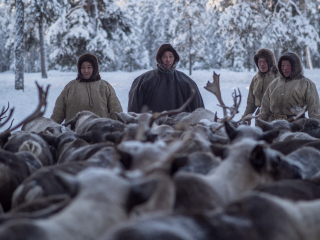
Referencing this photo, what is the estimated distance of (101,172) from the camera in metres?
1.76

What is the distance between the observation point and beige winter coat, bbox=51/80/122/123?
21.0 feet

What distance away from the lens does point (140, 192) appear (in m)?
1.67

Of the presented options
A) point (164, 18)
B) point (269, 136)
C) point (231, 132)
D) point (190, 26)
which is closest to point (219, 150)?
point (231, 132)

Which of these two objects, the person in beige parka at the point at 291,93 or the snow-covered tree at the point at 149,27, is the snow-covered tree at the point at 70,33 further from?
the snow-covered tree at the point at 149,27

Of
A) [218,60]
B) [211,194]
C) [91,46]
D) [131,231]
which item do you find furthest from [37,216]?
[218,60]

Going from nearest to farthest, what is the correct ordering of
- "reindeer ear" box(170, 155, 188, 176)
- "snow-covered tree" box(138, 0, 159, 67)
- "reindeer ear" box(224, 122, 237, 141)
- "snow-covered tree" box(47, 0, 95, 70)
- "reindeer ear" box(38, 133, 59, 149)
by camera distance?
"reindeer ear" box(170, 155, 188, 176) < "reindeer ear" box(224, 122, 237, 141) < "reindeer ear" box(38, 133, 59, 149) < "snow-covered tree" box(47, 0, 95, 70) < "snow-covered tree" box(138, 0, 159, 67)

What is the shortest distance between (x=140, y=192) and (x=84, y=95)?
496 cm

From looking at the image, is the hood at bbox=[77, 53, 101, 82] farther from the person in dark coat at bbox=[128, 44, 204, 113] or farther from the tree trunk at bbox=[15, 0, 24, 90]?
the tree trunk at bbox=[15, 0, 24, 90]

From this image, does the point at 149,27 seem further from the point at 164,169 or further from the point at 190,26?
the point at 164,169

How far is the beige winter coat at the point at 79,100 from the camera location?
21.0 feet

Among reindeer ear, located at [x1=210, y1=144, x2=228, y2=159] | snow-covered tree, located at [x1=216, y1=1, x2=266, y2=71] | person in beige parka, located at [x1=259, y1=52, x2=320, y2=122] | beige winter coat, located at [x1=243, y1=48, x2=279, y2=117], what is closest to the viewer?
reindeer ear, located at [x1=210, y1=144, x2=228, y2=159]

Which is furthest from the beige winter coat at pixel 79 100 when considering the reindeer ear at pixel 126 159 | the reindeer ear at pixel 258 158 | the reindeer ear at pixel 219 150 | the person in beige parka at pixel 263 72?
the reindeer ear at pixel 258 158

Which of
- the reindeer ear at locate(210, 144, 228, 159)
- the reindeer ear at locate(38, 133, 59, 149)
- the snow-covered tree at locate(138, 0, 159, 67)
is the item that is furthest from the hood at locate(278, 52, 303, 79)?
the snow-covered tree at locate(138, 0, 159, 67)

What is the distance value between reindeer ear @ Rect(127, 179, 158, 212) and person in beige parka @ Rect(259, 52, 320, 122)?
4407mm
